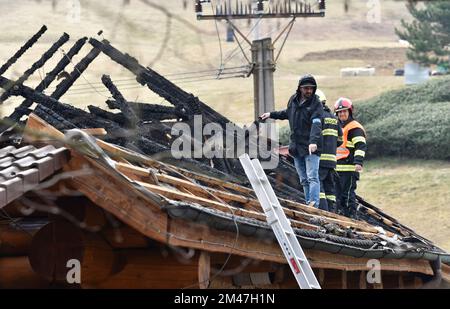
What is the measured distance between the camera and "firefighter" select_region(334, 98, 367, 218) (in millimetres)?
14773

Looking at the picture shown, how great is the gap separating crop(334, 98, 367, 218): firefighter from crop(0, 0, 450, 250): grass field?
55.7 inches

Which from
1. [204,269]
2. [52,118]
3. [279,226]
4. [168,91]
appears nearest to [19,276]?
[204,269]

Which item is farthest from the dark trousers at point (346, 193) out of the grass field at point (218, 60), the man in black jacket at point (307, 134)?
the grass field at point (218, 60)

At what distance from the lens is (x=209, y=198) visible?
9391 mm

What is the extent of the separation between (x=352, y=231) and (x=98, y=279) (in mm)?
3864

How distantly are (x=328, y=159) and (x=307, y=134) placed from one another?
0.50 m

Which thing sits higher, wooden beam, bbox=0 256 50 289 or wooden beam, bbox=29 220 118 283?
wooden beam, bbox=29 220 118 283

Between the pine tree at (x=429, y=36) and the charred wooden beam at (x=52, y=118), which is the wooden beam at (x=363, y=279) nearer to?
the charred wooden beam at (x=52, y=118)

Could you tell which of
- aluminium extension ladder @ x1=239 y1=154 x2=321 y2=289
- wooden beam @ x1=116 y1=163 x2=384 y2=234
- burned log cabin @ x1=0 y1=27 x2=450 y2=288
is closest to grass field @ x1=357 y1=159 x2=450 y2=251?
wooden beam @ x1=116 y1=163 x2=384 y2=234

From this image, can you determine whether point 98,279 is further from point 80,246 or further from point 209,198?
point 209,198

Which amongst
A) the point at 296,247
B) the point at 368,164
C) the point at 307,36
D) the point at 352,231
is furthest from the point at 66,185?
the point at 307,36

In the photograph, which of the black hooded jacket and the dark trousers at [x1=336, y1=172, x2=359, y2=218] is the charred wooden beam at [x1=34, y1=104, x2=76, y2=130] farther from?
the dark trousers at [x1=336, y1=172, x2=359, y2=218]

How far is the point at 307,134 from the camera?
1341cm

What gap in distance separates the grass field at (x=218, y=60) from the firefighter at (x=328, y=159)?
4.04 ft
